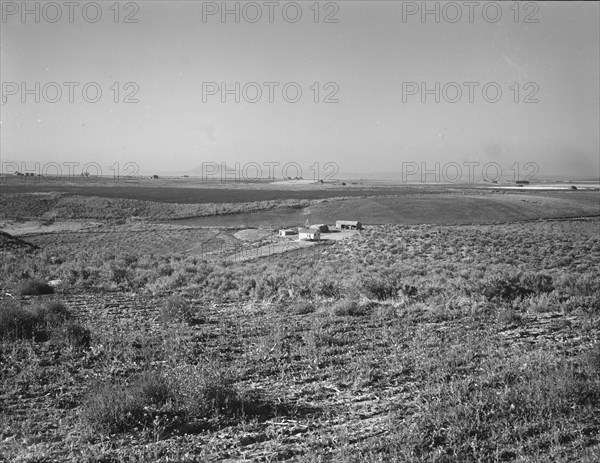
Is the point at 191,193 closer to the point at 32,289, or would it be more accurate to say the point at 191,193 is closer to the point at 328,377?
the point at 32,289

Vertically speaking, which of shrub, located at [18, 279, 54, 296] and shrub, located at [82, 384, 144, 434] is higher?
shrub, located at [82, 384, 144, 434]

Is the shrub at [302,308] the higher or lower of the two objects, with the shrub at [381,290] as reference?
higher

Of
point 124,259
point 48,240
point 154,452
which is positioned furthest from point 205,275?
point 48,240

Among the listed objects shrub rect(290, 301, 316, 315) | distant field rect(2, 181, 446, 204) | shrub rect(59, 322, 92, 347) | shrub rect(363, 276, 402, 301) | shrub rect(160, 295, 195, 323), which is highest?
distant field rect(2, 181, 446, 204)

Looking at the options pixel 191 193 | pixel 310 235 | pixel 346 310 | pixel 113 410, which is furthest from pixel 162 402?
pixel 191 193

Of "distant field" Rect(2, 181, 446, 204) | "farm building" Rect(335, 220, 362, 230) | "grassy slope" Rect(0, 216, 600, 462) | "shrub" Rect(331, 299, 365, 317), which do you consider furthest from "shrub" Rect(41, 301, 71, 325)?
"distant field" Rect(2, 181, 446, 204)

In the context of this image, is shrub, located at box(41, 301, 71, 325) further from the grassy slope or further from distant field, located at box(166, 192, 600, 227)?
distant field, located at box(166, 192, 600, 227)

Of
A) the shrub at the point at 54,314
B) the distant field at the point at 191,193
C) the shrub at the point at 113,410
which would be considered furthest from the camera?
the distant field at the point at 191,193

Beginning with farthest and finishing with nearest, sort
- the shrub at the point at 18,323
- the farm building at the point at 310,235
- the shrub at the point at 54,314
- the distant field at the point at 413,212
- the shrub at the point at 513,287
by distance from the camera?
the distant field at the point at 413,212 → the farm building at the point at 310,235 → the shrub at the point at 513,287 → the shrub at the point at 54,314 → the shrub at the point at 18,323

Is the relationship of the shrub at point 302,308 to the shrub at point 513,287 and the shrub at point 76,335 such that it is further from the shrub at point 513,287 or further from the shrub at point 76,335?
the shrub at point 513,287

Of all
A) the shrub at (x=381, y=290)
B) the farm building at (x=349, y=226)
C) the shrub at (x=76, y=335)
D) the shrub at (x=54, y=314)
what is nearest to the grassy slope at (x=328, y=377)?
the shrub at (x=76, y=335)

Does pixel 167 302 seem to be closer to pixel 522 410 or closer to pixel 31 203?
pixel 522 410

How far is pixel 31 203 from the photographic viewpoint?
253 ft

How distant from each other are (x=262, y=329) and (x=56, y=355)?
4001 mm
